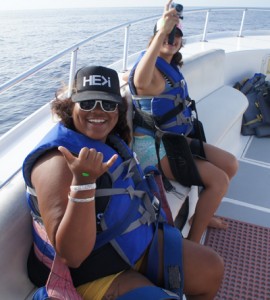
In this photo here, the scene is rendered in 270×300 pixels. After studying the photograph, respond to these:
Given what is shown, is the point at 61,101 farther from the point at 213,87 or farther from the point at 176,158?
A: the point at 213,87

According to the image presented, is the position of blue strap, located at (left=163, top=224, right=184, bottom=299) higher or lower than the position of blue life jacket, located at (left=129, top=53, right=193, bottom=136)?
lower

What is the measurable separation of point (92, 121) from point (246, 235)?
160 cm

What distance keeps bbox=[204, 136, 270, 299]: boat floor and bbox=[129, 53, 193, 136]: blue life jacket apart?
2.65 feet

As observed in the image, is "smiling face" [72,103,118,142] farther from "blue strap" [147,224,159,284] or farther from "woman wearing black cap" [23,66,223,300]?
"blue strap" [147,224,159,284]

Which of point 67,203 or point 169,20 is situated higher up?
point 169,20

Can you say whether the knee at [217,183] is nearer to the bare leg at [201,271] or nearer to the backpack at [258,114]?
the bare leg at [201,271]

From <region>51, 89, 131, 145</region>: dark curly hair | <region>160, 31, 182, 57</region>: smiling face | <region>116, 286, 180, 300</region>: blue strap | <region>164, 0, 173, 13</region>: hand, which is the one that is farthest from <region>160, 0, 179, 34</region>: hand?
<region>116, 286, 180, 300</region>: blue strap

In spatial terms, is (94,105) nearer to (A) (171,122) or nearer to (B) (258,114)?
(A) (171,122)

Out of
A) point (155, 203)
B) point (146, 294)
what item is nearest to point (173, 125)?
point (155, 203)

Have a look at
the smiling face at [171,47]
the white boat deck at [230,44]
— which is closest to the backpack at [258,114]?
the white boat deck at [230,44]

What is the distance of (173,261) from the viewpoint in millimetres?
1544

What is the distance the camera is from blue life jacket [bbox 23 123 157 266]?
1372 millimetres

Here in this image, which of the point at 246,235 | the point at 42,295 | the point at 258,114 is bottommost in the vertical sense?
the point at 246,235

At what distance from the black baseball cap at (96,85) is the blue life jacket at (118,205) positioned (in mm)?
156
